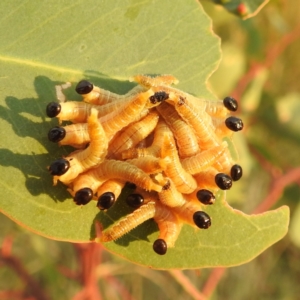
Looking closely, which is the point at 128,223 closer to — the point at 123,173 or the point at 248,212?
the point at 123,173

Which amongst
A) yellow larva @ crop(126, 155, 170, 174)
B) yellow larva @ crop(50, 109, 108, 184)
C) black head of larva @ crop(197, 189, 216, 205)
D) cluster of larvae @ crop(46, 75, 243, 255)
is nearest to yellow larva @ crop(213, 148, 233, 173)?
cluster of larvae @ crop(46, 75, 243, 255)

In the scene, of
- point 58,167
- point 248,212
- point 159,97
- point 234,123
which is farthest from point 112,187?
point 248,212

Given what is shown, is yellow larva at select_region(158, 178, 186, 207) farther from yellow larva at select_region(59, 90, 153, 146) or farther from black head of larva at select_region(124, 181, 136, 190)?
yellow larva at select_region(59, 90, 153, 146)

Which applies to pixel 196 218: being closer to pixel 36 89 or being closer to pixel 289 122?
pixel 36 89

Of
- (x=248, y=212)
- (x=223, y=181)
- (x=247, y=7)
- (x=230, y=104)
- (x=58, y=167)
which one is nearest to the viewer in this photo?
(x=58, y=167)

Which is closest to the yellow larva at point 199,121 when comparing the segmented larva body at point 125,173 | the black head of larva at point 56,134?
the segmented larva body at point 125,173

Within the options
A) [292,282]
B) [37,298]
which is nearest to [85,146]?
[37,298]

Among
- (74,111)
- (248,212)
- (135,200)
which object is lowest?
(248,212)

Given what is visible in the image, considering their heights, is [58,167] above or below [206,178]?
above
